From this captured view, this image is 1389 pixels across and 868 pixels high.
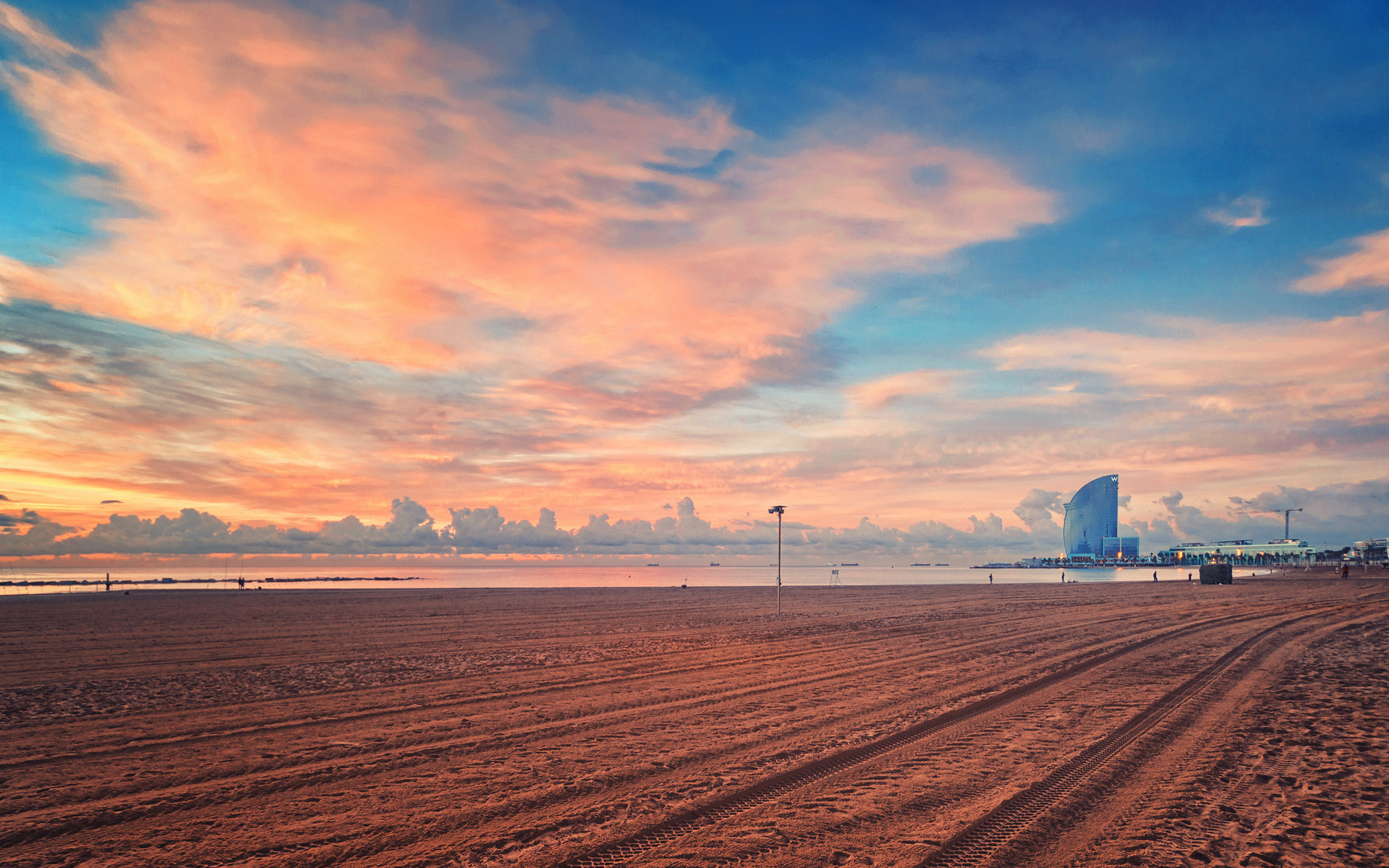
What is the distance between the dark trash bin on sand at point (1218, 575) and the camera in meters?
72.1

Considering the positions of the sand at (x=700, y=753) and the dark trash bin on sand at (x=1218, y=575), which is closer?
the sand at (x=700, y=753)

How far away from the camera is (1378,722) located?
1148 centimetres

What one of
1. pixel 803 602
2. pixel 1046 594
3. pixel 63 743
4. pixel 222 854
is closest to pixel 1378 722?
pixel 222 854

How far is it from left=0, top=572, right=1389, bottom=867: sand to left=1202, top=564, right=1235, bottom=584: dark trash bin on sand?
2319 inches

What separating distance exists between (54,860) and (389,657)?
14.6 m

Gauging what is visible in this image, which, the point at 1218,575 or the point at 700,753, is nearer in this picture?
the point at 700,753

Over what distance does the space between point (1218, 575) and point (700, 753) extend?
85.0 m

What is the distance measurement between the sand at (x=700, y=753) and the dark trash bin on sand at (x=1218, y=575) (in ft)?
193

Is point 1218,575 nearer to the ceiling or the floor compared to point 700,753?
nearer to the floor

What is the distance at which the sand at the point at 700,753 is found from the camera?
672cm

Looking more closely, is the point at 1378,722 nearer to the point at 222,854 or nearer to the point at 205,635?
the point at 222,854

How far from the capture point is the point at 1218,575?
73.2m

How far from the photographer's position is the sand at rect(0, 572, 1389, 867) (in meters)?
6.72

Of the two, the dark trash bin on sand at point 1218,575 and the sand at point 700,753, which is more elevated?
the sand at point 700,753
